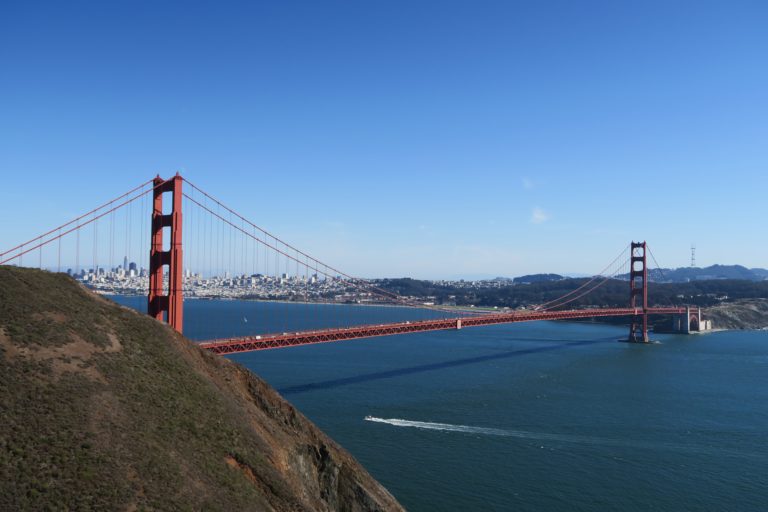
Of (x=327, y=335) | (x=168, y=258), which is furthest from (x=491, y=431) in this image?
(x=168, y=258)

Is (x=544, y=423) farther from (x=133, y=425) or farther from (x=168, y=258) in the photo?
(x=133, y=425)

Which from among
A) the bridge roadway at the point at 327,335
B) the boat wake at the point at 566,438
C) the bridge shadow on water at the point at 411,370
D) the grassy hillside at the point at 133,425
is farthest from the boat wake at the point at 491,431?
the grassy hillside at the point at 133,425

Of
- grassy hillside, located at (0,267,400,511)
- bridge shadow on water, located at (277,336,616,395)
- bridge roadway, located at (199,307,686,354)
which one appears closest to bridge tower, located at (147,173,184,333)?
bridge roadway, located at (199,307,686,354)

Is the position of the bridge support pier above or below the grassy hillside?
below

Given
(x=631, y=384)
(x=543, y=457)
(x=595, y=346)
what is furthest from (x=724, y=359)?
(x=543, y=457)

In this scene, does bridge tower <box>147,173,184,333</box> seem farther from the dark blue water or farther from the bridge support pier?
the bridge support pier

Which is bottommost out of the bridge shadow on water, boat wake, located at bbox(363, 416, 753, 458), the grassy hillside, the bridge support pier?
boat wake, located at bbox(363, 416, 753, 458)
